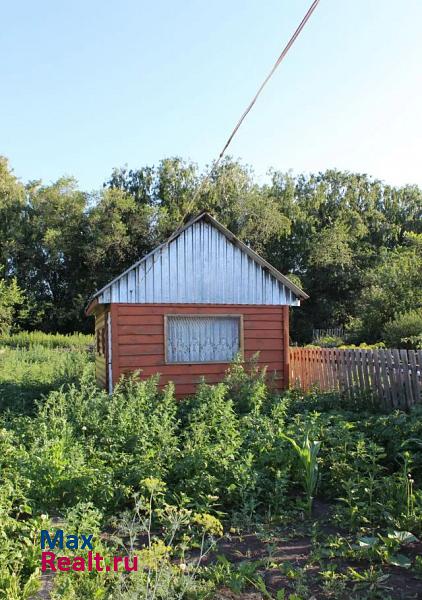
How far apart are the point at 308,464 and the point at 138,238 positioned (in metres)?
29.6

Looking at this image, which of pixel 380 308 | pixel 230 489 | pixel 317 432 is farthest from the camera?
pixel 380 308

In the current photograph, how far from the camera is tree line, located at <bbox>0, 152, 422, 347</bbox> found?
33.0 meters

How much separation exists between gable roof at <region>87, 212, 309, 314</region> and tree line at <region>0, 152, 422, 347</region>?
19707 millimetres

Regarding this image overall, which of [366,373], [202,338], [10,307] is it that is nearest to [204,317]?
[202,338]

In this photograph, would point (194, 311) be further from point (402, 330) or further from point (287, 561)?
point (402, 330)

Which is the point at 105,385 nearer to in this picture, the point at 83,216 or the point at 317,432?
the point at 317,432

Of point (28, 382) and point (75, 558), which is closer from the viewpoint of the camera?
point (75, 558)

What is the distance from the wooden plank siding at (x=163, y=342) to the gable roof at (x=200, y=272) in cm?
17

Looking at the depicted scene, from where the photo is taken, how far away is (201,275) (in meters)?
10.3

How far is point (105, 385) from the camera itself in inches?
399

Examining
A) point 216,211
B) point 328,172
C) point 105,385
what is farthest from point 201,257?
point 328,172

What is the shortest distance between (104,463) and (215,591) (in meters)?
2.06

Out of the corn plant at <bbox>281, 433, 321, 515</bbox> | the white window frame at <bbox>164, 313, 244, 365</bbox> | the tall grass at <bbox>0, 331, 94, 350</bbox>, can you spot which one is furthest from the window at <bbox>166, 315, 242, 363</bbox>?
the tall grass at <bbox>0, 331, 94, 350</bbox>

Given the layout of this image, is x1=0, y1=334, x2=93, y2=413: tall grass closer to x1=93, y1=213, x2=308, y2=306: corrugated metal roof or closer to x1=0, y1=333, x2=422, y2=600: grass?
x1=93, y1=213, x2=308, y2=306: corrugated metal roof
